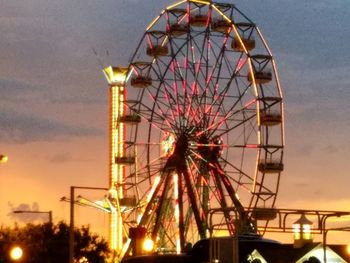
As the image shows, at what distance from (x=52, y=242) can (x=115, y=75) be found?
20.4m

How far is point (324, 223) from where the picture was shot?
41938 mm

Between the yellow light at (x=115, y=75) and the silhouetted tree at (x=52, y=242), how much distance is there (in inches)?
591

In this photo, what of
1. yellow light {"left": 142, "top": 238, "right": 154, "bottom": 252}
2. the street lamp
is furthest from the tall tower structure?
the street lamp

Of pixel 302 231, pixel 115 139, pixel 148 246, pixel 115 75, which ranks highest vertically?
pixel 115 75

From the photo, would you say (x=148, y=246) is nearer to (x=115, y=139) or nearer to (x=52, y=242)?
(x=52, y=242)

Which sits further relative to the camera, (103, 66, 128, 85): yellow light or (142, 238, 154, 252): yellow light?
(103, 66, 128, 85): yellow light

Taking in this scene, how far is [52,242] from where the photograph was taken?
8806cm

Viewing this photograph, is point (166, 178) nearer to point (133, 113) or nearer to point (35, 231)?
point (133, 113)

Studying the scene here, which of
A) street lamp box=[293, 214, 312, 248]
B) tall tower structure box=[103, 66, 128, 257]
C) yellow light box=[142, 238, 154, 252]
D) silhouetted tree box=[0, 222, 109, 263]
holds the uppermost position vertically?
tall tower structure box=[103, 66, 128, 257]

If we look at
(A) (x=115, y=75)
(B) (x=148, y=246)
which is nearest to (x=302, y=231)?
(B) (x=148, y=246)

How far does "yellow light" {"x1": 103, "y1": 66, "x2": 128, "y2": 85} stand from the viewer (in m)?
102

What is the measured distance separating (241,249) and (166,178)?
18.6 meters

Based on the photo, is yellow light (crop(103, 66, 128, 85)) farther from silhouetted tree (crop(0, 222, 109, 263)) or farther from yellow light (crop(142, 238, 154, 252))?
yellow light (crop(142, 238, 154, 252))

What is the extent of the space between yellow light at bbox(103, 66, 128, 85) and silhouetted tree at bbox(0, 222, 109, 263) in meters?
15.0
